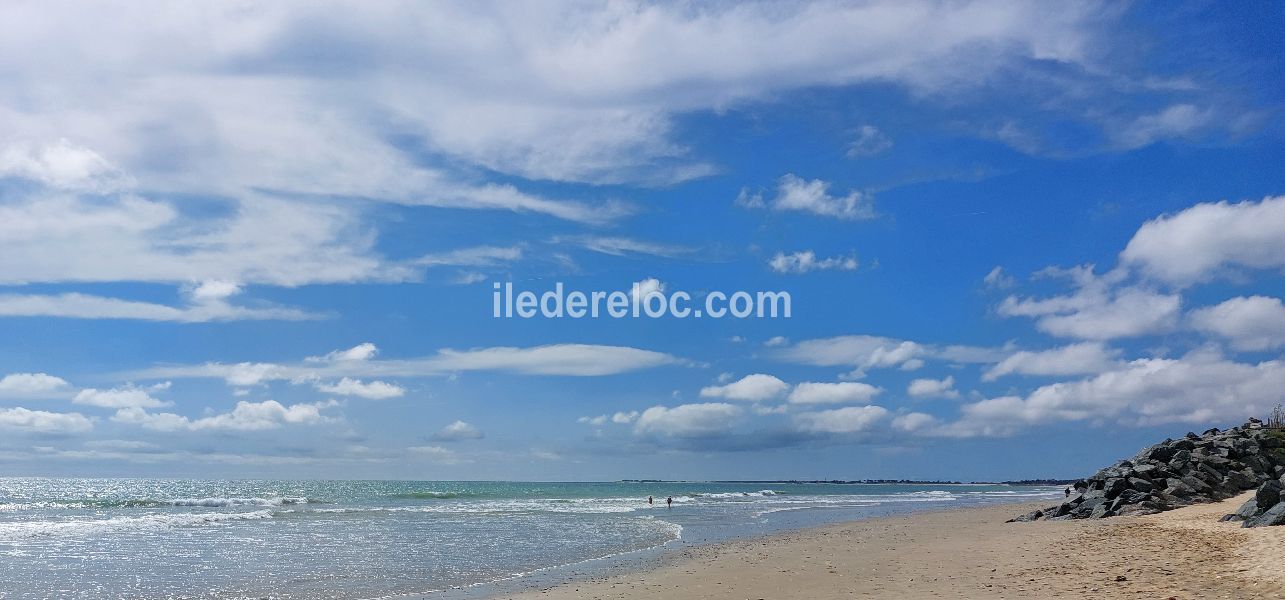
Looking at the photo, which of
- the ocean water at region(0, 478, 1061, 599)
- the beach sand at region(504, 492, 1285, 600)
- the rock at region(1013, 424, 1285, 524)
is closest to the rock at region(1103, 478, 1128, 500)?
the rock at region(1013, 424, 1285, 524)

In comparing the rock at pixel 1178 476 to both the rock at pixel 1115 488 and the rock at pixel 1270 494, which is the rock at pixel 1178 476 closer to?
the rock at pixel 1115 488

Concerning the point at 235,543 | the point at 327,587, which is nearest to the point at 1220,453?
the point at 327,587

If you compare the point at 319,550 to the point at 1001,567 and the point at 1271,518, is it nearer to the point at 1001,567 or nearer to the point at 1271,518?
the point at 1001,567

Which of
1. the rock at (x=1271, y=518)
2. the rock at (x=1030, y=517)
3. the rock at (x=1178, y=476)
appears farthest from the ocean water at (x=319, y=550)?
the rock at (x=1271, y=518)

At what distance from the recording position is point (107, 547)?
2938 centimetres

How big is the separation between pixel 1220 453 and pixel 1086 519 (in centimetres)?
1206

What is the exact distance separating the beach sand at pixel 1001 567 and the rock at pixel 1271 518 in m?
0.42

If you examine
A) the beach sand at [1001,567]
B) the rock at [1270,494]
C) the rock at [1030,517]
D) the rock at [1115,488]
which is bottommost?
the rock at [1030,517]

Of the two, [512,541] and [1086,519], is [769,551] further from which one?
[1086,519]

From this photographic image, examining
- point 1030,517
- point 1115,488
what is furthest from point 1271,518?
point 1030,517

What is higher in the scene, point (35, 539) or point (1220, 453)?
point (1220, 453)

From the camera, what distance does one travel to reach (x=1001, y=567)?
18750mm

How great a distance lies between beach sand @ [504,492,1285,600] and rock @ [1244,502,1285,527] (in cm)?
42

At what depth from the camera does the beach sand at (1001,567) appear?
1481 centimetres
